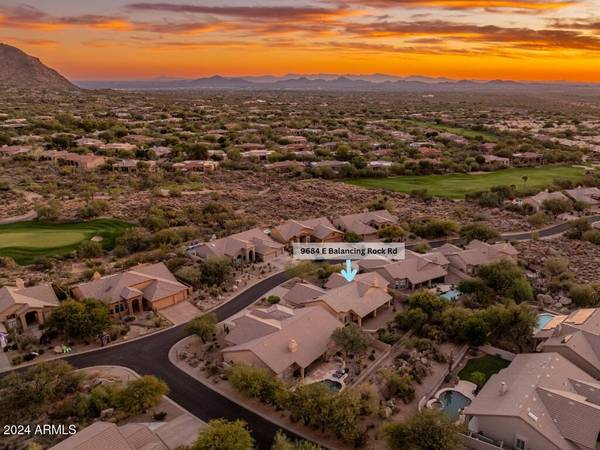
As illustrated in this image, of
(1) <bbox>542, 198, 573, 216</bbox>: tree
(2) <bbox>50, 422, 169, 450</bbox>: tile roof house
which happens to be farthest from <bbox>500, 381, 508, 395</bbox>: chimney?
(1) <bbox>542, 198, 573, 216</bbox>: tree

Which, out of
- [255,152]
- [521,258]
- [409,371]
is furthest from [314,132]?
[409,371]

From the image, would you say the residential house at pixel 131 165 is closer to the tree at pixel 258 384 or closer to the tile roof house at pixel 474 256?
the tile roof house at pixel 474 256

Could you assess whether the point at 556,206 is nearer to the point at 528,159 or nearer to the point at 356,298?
the point at 356,298

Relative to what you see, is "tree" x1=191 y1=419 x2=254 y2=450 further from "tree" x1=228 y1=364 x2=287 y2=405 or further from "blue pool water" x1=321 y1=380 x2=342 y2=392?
"blue pool water" x1=321 y1=380 x2=342 y2=392

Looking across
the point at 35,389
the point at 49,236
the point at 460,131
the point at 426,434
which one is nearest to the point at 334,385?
the point at 426,434

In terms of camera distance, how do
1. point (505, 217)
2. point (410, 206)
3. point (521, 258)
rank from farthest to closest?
point (410, 206), point (505, 217), point (521, 258)

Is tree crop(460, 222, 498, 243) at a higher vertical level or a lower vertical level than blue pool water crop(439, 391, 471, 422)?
higher

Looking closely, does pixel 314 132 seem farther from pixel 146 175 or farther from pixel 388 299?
pixel 388 299
